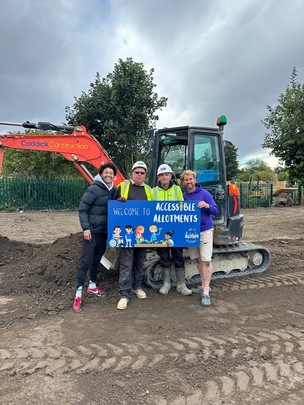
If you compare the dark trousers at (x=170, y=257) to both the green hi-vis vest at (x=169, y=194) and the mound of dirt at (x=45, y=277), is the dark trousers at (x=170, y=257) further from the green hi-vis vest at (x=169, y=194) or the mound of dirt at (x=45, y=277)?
the mound of dirt at (x=45, y=277)

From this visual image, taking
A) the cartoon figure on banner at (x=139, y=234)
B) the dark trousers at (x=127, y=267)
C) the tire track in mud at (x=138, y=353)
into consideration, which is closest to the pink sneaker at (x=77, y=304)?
the dark trousers at (x=127, y=267)

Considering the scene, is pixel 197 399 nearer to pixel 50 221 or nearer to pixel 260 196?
pixel 50 221

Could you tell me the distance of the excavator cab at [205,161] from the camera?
17.2 ft

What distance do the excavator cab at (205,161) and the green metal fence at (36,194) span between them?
1400 centimetres

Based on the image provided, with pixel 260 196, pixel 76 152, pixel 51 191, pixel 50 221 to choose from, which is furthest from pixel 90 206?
pixel 260 196

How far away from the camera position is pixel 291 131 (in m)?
12.3

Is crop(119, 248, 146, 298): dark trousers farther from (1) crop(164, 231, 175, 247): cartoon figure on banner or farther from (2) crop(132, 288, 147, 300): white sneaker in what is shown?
(1) crop(164, 231, 175, 247): cartoon figure on banner

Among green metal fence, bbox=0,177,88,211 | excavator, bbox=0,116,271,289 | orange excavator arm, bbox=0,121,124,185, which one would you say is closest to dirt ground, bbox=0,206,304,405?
excavator, bbox=0,116,271,289

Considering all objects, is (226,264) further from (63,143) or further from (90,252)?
(63,143)

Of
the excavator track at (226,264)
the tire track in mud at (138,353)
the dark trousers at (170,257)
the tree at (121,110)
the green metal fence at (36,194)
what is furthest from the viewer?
the green metal fence at (36,194)

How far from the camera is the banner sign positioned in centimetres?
433

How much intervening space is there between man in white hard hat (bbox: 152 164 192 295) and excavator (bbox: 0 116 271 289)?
0.84 ft

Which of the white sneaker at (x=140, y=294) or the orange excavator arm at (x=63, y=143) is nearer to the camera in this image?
the white sneaker at (x=140, y=294)

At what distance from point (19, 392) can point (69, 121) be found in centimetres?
1477
